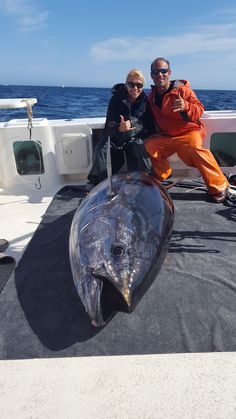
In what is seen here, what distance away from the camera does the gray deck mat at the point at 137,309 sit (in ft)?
8.15

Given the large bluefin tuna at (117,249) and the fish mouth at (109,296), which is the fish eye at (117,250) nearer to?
the large bluefin tuna at (117,249)

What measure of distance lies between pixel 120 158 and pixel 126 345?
3536 mm

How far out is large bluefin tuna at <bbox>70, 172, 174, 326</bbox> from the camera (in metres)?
2.38

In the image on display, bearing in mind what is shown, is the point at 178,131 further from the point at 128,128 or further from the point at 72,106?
the point at 72,106

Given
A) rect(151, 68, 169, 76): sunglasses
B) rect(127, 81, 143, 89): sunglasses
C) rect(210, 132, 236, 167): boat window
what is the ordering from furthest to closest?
1. rect(210, 132, 236, 167): boat window
2. rect(151, 68, 169, 76): sunglasses
3. rect(127, 81, 143, 89): sunglasses

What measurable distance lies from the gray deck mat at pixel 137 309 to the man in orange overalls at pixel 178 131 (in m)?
1.24

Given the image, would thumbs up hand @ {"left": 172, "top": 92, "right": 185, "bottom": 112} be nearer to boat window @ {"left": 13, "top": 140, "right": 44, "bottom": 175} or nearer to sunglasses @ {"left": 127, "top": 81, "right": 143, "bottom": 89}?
sunglasses @ {"left": 127, "top": 81, "right": 143, "bottom": 89}

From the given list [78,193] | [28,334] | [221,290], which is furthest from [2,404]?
[78,193]

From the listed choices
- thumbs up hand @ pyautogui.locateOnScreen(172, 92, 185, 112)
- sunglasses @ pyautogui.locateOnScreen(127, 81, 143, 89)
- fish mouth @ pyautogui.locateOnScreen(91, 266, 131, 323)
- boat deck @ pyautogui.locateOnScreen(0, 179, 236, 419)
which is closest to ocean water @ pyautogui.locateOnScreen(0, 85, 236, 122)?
sunglasses @ pyautogui.locateOnScreen(127, 81, 143, 89)

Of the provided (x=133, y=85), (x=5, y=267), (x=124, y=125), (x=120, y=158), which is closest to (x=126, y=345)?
(x=5, y=267)

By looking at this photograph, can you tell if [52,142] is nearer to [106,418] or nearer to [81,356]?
[81,356]

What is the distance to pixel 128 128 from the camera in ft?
16.0

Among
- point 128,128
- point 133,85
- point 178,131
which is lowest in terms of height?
point 178,131

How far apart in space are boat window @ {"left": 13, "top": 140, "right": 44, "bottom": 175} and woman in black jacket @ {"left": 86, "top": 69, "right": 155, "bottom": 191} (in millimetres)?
1119
